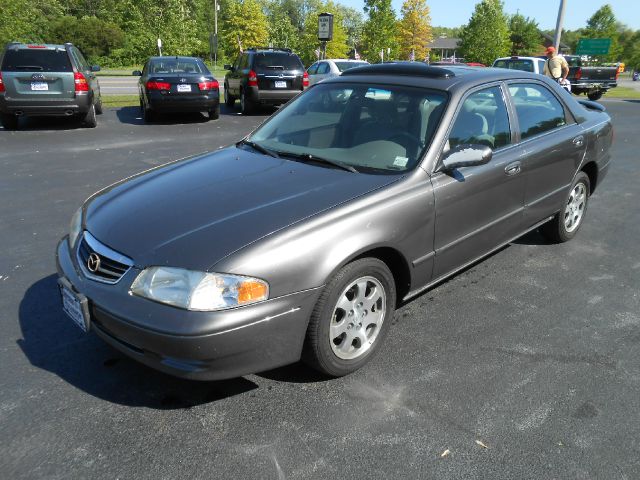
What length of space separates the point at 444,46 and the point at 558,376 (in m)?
109

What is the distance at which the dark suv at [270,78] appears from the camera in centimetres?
1395

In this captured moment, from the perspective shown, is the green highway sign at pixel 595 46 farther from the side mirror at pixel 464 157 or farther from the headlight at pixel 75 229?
the headlight at pixel 75 229

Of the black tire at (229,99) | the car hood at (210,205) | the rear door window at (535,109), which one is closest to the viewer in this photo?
the car hood at (210,205)

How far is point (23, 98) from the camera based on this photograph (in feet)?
33.5

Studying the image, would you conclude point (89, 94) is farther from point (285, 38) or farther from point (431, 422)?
point (285, 38)

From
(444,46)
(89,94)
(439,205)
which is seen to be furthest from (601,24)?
(439,205)

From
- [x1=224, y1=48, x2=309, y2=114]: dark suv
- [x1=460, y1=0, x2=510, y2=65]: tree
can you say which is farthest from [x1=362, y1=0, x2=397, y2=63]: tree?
[x1=224, y1=48, x2=309, y2=114]: dark suv

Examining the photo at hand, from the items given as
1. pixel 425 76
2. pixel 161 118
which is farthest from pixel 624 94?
pixel 425 76

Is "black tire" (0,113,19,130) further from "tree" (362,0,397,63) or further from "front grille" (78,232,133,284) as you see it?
"tree" (362,0,397,63)

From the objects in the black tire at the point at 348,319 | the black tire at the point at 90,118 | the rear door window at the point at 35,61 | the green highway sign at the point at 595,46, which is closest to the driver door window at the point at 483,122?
the black tire at the point at 348,319

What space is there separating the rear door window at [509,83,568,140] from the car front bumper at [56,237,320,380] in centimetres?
253

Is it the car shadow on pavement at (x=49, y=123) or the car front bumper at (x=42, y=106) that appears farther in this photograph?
the car shadow on pavement at (x=49, y=123)

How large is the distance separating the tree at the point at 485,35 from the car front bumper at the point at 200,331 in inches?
2018

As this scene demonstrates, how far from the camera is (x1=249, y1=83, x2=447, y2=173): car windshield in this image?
10.9 ft
